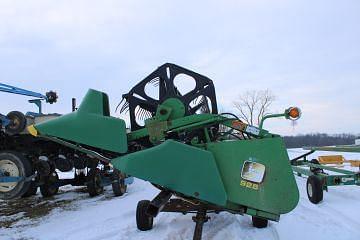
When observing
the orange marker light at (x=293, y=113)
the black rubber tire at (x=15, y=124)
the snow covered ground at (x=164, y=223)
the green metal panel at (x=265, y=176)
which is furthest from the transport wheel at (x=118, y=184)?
the green metal panel at (x=265, y=176)

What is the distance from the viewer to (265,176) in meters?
4.11

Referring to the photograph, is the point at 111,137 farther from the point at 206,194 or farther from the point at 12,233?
the point at 12,233

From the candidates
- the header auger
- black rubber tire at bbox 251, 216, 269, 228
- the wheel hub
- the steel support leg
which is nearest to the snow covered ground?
black rubber tire at bbox 251, 216, 269, 228

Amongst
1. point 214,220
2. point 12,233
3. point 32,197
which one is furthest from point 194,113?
point 32,197

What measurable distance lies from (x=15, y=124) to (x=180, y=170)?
195 inches

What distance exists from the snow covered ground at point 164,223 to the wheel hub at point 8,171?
63 centimetres

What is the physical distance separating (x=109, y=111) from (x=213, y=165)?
1.43 meters

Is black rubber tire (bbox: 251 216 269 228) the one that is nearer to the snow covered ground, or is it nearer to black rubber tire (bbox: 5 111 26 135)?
the snow covered ground

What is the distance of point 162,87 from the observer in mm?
5055

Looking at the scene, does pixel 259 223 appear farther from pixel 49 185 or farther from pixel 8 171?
pixel 49 185

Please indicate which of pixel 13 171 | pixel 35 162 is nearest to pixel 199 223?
pixel 13 171

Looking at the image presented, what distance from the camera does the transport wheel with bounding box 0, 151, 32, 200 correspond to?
741 cm

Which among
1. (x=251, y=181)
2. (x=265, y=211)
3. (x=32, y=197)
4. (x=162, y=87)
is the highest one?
(x=162, y=87)

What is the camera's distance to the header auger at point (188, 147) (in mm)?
4066
